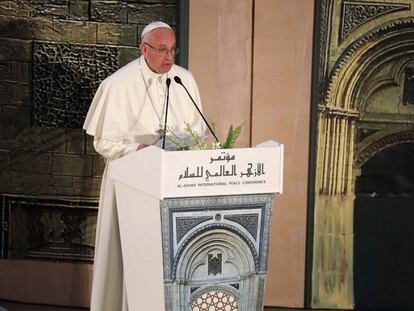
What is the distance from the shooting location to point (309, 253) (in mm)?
9273

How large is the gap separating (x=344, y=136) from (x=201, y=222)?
7.82ft

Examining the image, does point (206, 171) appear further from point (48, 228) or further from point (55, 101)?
point (48, 228)

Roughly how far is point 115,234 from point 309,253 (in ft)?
6.74

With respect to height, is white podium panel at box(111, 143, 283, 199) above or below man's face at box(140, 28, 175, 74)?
below

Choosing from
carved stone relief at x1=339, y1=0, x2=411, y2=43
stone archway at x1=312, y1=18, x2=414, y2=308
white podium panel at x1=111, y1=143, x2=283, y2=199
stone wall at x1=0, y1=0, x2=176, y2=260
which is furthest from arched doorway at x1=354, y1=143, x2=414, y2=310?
white podium panel at x1=111, y1=143, x2=283, y2=199

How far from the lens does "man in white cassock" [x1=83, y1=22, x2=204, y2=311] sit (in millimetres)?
7652

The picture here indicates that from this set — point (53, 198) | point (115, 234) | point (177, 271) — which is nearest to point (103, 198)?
point (115, 234)

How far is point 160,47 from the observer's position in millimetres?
7578

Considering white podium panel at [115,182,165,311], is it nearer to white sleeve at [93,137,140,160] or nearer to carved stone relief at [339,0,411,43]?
white sleeve at [93,137,140,160]

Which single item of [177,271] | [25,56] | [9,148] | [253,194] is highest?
[25,56]

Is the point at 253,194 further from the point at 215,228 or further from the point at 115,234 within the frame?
the point at 115,234

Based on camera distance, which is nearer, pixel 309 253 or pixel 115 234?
pixel 115 234

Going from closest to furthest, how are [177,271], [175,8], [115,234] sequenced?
[177,271] → [115,234] → [175,8]

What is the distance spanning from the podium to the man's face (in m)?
0.71
